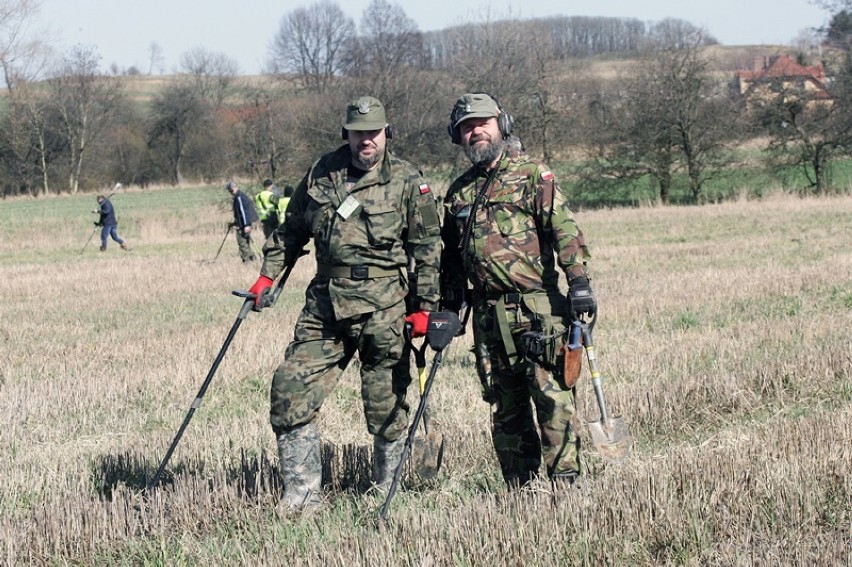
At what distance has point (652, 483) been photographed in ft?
15.4

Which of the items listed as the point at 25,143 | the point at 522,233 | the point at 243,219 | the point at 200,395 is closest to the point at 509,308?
the point at 522,233

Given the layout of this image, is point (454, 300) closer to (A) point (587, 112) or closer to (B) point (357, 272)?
(B) point (357, 272)

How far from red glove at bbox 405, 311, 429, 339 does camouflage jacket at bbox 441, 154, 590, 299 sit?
1.08ft

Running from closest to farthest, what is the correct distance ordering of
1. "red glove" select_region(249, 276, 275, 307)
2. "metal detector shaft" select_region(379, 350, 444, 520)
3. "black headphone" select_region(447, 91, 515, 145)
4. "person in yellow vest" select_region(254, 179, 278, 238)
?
1. "metal detector shaft" select_region(379, 350, 444, 520)
2. "black headphone" select_region(447, 91, 515, 145)
3. "red glove" select_region(249, 276, 275, 307)
4. "person in yellow vest" select_region(254, 179, 278, 238)

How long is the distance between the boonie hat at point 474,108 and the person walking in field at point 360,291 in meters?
0.42

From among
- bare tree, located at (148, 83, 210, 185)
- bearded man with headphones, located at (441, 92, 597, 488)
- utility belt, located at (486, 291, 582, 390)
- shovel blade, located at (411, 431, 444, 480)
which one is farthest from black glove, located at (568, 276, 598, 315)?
bare tree, located at (148, 83, 210, 185)

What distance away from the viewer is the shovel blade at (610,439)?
16.2ft

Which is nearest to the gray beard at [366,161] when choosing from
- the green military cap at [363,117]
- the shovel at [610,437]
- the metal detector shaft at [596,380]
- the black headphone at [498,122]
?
the green military cap at [363,117]

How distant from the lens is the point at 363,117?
5.31 metres

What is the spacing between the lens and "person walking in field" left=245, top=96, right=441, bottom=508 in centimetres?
533

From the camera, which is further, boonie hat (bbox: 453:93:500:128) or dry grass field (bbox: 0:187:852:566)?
boonie hat (bbox: 453:93:500:128)

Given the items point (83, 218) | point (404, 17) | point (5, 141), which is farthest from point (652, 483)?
point (404, 17)

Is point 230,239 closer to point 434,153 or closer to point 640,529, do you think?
point 434,153

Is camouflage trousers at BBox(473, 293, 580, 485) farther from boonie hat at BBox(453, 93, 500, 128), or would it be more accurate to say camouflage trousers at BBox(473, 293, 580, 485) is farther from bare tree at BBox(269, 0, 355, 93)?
bare tree at BBox(269, 0, 355, 93)
